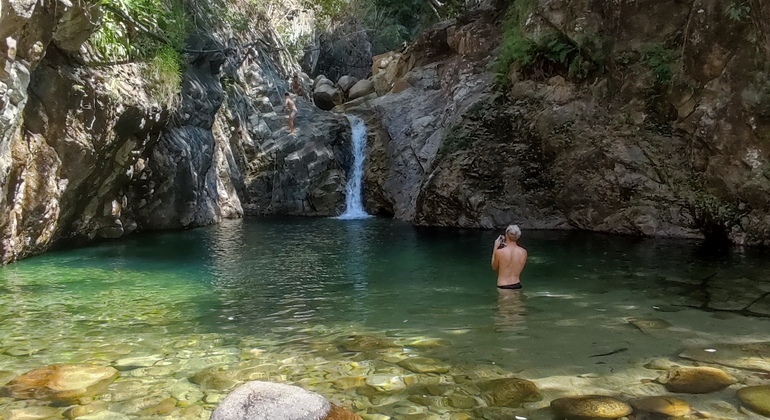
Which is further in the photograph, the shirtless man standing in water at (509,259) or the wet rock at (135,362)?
the shirtless man standing in water at (509,259)

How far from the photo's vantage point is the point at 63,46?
368 inches

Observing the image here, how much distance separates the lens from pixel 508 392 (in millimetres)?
3877

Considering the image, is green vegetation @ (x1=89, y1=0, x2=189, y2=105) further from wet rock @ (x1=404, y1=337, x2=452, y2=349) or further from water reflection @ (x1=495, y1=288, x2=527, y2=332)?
wet rock @ (x1=404, y1=337, x2=452, y2=349)

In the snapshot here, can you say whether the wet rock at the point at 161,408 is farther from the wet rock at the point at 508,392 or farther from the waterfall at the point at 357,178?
the waterfall at the point at 357,178

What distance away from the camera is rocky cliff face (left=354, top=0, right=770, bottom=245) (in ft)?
34.9

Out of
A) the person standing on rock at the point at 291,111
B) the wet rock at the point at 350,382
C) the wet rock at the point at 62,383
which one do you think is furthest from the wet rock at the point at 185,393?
the person standing on rock at the point at 291,111

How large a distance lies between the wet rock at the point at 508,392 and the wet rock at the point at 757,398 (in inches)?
47.9

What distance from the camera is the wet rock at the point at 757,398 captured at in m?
3.41

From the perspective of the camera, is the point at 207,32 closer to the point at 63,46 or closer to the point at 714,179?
the point at 63,46

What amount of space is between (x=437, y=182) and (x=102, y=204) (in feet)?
27.5

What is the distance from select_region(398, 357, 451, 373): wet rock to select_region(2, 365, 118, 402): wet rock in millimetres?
2202

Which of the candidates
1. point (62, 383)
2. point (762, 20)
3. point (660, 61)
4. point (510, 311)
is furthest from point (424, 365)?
point (660, 61)

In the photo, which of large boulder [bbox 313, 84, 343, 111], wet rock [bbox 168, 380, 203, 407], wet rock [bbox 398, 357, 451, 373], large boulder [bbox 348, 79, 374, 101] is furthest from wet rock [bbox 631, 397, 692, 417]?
large boulder [bbox 313, 84, 343, 111]

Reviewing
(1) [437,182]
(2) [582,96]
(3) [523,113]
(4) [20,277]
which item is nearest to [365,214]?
(1) [437,182]
